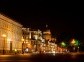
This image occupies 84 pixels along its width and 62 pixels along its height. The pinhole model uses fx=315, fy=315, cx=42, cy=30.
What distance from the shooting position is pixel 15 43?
12219 cm

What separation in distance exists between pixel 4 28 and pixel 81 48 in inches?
3499

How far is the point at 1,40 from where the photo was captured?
97.8m

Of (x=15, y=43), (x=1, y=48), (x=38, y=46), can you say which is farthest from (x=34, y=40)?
(x=1, y=48)

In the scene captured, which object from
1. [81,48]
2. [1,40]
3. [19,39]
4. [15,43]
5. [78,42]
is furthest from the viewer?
[81,48]

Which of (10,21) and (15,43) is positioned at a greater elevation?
(10,21)

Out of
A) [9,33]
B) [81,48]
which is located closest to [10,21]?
[9,33]

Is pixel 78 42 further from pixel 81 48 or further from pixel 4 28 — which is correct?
pixel 4 28

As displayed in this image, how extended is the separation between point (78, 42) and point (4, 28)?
72734 mm

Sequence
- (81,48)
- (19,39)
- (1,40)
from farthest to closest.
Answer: (81,48)
(19,39)
(1,40)

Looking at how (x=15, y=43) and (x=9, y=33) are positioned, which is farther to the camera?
(x=15, y=43)

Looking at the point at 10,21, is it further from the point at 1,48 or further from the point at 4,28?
the point at 1,48

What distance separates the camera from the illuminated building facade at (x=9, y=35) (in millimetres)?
99312

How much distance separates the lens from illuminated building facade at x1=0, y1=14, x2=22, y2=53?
99312 millimetres

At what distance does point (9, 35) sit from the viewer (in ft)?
362
